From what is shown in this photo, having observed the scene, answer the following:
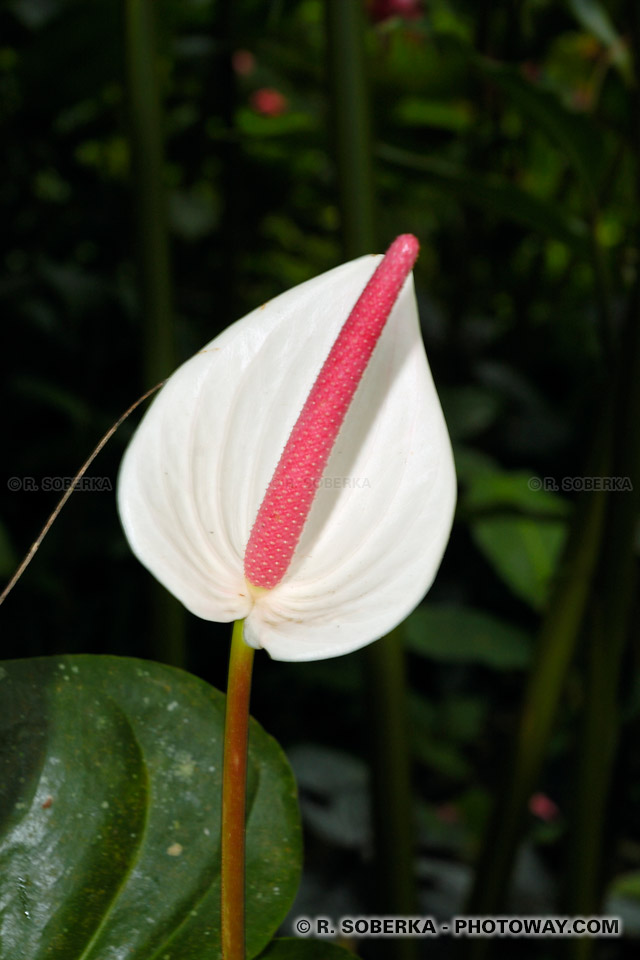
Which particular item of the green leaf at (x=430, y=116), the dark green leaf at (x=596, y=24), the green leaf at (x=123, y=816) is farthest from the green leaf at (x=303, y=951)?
the green leaf at (x=430, y=116)

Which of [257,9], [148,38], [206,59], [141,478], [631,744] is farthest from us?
[206,59]

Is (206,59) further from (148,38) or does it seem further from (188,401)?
(188,401)

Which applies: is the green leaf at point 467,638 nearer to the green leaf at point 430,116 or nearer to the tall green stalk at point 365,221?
the tall green stalk at point 365,221

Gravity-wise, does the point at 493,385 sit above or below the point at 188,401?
below

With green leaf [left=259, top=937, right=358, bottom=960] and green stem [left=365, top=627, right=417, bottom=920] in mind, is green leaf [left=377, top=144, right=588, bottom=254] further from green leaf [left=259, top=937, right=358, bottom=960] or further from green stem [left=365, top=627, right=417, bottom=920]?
green leaf [left=259, top=937, right=358, bottom=960]

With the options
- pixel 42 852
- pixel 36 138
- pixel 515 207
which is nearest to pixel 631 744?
pixel 515 207

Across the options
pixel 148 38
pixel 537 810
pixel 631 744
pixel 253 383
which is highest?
pixel 148 38
